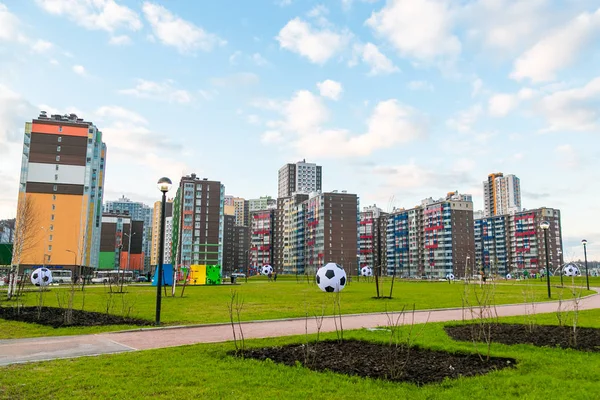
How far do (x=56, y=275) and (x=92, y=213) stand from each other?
22.5 m

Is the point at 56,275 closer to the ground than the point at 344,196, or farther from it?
closer to the ground

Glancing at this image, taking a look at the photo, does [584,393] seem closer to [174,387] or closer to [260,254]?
[174,387]

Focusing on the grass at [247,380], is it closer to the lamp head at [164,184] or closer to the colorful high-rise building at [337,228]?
the lamp head at [164,184]

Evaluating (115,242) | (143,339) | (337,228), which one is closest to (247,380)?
(143,339)

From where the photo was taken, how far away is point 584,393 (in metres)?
6.40

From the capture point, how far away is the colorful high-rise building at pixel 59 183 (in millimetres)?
89062

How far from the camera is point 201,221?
130 metres

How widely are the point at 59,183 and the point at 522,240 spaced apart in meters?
154

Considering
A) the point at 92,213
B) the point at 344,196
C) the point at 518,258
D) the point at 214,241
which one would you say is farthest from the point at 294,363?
the point at 518,258

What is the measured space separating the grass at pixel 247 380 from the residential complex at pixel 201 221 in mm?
122776

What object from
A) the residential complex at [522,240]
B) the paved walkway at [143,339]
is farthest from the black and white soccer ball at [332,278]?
the residential complex at [522,240]

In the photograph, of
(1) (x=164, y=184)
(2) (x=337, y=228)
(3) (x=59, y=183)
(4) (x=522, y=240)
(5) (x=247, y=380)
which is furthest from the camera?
(4) (x=522, y=240)

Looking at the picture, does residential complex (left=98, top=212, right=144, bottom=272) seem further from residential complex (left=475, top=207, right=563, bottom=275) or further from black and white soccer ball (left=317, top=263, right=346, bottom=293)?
black and white soccer ball (left=317, top=263, right=346, bottom=293)

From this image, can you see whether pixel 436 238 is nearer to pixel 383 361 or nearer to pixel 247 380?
pixel 383 361
